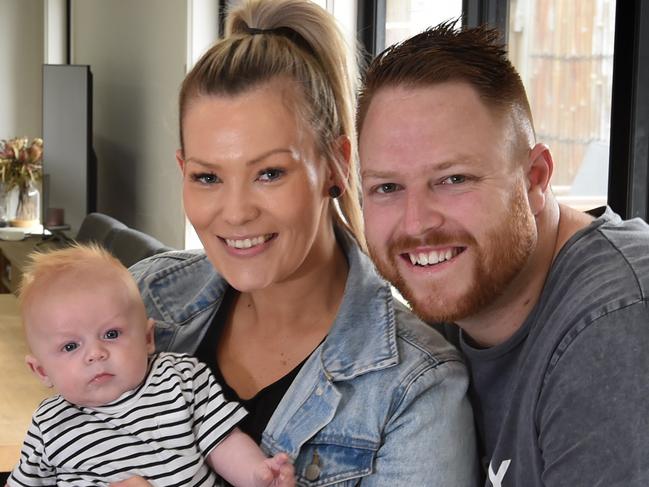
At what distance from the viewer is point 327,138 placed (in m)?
1.76

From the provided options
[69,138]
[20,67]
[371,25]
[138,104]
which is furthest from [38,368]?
[20,67]

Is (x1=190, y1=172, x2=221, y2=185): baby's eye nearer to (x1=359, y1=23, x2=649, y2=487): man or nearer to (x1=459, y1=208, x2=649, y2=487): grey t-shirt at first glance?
(x1=359, y1=23, x2=649, y2=487): man

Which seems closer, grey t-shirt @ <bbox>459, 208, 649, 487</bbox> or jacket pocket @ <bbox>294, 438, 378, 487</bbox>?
grey t-shirt @ <bbox>459, 208, 649, 487</bbox>

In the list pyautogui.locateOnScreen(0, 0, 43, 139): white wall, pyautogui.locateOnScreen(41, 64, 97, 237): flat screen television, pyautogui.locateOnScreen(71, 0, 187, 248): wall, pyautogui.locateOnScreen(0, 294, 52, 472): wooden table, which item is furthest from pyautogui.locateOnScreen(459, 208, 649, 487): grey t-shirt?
pyautogui.locateOnScreen(0, 0, 43, 139): white wall

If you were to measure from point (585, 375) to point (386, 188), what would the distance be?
1.55ft

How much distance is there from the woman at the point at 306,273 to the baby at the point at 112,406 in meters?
0.09

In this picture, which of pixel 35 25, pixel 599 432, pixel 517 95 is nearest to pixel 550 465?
pixel 599 432

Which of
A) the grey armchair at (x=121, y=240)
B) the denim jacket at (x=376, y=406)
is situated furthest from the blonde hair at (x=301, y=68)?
the grey armchair at (x=121, y=240)

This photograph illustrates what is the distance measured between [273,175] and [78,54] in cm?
631

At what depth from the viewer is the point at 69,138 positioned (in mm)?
6051

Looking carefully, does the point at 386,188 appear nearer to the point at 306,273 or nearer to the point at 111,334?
the point at 306,273

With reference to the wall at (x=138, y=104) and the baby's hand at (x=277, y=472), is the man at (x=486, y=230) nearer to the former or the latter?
the baby's hand at (x=277, y=472)

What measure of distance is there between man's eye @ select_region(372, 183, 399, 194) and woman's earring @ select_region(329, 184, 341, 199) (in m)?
0.20

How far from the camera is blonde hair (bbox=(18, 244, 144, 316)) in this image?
1.71 metres
